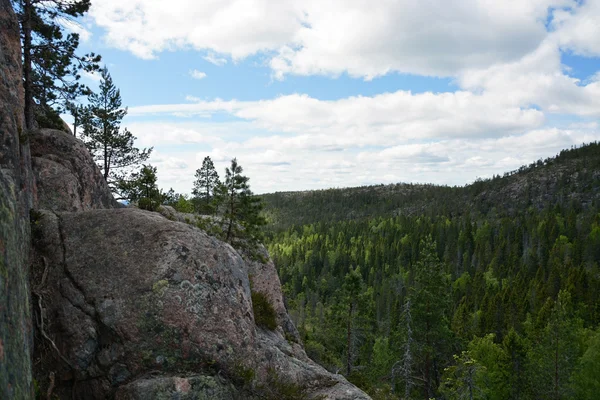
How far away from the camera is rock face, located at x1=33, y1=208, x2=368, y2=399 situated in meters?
8.75

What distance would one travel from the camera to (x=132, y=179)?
3488 cm

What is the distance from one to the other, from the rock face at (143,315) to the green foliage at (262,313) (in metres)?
3.13

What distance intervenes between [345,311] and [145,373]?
38864 mm

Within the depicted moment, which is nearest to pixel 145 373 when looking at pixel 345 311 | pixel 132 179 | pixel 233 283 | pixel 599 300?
pixel 233 283

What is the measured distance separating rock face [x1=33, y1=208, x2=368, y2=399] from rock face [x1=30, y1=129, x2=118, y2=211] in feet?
13.9

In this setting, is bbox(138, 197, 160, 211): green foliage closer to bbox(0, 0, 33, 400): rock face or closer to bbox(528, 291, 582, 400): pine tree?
bbox(0, 0, 33, 400): rock face

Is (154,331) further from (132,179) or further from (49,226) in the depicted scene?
(132,179)

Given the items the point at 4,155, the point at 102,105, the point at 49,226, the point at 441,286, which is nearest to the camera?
the point at 4,155

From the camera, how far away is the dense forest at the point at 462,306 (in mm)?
37375

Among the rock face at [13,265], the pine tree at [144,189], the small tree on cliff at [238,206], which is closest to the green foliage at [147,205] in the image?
the pine tree at [144,189]

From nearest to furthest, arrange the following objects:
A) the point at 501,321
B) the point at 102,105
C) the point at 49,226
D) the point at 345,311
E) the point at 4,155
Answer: the point at 4,155, the point at 49,226, the point at 102,105, the point at 345,311, the point at 501,321

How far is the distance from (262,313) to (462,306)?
87.3 meters

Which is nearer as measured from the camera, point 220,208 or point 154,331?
point 154,331

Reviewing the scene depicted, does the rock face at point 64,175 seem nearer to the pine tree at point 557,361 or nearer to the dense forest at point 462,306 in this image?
the dense forest at point 462,306
